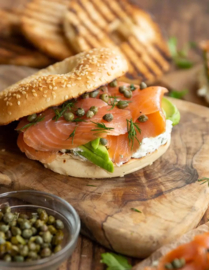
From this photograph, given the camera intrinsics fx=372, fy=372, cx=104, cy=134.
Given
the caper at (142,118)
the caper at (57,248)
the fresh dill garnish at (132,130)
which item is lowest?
the caper at (57,248)

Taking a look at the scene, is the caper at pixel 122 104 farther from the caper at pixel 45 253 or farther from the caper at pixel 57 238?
the caper at pixel 45 253

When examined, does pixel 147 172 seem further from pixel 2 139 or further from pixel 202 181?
pixel 2 139

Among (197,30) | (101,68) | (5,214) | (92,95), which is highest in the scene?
(101,68)

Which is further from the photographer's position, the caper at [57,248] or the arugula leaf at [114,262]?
the arugula leaf at [114,262]

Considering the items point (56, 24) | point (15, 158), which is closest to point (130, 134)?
point (15, 158)

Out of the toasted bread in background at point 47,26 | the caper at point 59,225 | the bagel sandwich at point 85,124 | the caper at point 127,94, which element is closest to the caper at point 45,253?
the caper at point 59,225

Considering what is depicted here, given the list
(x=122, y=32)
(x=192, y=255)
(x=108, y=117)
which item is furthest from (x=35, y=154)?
(x=122, y=32)

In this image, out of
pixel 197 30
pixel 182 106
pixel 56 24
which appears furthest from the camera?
pixel 197 30
